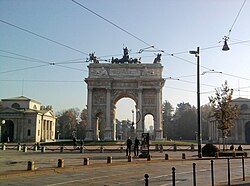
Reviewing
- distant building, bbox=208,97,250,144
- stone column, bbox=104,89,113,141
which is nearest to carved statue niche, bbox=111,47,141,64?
stone column, bbox=104,89,113,141

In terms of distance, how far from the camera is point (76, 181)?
582 inches

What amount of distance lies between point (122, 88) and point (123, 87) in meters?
0.37

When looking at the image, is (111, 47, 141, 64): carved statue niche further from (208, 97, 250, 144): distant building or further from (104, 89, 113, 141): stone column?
(208, 97, 250, 144): distant building

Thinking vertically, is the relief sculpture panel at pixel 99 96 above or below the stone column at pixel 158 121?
above

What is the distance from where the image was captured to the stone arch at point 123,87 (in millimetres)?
80062

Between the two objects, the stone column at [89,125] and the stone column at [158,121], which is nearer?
the stone column at [89,125]

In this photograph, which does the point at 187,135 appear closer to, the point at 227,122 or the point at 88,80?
the point at 88,80

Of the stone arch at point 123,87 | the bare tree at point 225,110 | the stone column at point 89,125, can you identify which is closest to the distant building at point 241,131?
the stone arch at point 123,87

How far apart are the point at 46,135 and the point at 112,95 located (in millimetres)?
39087

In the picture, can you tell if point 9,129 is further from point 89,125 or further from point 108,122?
point 108,122

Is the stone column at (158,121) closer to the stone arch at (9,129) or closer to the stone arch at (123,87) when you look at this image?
the stone arch at (123,87)

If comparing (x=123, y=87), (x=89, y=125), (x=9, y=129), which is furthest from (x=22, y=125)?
(x=123, y=87)

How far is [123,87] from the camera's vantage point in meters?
81.5

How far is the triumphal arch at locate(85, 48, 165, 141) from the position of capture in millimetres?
80062
